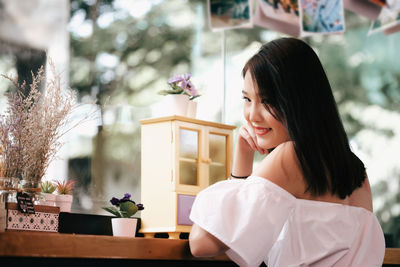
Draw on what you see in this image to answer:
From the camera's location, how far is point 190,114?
8.74 ft

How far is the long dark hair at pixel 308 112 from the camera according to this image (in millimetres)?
1623

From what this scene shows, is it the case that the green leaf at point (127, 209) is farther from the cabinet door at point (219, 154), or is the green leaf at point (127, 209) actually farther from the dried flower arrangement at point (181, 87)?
the dried flower arrangement at point (181, 87)

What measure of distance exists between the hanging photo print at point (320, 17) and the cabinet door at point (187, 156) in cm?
116

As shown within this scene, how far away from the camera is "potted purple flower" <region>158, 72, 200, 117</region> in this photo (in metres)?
2.59

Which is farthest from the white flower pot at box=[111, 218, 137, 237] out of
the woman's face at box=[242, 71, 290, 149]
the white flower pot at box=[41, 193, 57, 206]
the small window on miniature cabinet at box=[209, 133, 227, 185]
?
the woman's face at box=[242, 71, 290, 149]

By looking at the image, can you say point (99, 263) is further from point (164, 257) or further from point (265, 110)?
point (265, 110)

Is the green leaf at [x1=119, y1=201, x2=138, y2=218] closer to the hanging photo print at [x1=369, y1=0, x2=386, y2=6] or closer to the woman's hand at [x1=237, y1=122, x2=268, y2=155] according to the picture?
the woman's hand at [x1=237, y1=122, x2=268, y2=155]

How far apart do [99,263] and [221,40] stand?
1.54m

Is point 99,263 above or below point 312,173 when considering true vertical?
below

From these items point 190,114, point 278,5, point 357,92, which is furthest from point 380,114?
point 190,114

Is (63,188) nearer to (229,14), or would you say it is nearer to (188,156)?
(188,156)

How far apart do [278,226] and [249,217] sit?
9 cm

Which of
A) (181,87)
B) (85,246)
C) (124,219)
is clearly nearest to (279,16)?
(181,87)

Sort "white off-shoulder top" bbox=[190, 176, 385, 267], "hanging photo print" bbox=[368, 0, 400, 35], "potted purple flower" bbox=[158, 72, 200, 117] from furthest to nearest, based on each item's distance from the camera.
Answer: "hanging photo print" bbox=[368, 0, 400, 35], "potted purple flower" bbox=[158, 72, 200, 117], "white off-shoulder top" bbox=[190, 176, 385, 267]
